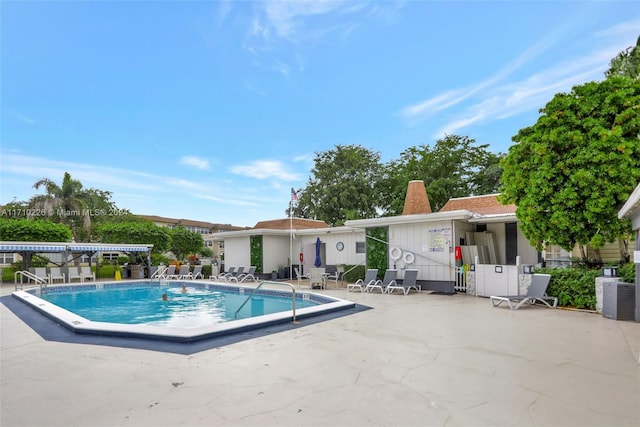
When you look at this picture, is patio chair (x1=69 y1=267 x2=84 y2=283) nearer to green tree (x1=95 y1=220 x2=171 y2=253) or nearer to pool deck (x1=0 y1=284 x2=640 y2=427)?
green tree (x1=95 y1=220 x2=171 y2=253)

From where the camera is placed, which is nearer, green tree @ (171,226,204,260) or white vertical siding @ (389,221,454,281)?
white vertical siding @ (389,221,454,281)

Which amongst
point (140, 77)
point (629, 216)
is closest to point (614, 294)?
point (629, 216)

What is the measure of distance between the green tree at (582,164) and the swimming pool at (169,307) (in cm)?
580

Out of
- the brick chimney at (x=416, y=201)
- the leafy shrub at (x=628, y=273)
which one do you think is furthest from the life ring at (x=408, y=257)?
the leafy shrub at (x=628, y=273)

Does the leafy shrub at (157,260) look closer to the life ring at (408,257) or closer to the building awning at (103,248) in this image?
the building awning at (103,248)

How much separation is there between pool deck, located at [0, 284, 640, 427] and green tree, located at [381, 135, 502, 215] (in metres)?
23.3

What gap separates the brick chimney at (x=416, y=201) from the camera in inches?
776

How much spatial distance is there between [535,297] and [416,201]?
10.8m

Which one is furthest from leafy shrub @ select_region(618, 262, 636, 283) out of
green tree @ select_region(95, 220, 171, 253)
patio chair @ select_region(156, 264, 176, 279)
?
green tree @ select_region(95, 220, 171, 253)

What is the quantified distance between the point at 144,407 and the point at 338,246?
16347 millimetres

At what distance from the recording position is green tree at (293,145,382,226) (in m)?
33.2

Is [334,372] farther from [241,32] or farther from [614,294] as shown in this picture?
[241,32]

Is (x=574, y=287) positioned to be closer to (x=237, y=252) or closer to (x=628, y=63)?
(x=628, y=63)

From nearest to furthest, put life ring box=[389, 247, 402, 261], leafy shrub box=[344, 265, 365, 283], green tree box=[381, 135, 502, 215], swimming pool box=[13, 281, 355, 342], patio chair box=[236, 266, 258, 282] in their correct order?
swimming pool box=[13, 281, 355, 342]
life ring box=[389, 247, 402, 261]
leafy shrub box=[344, 265, 365, 283]
patio chair box=[236, 266, 258, 282]
green tree box=[381, 135, 502, 215]
